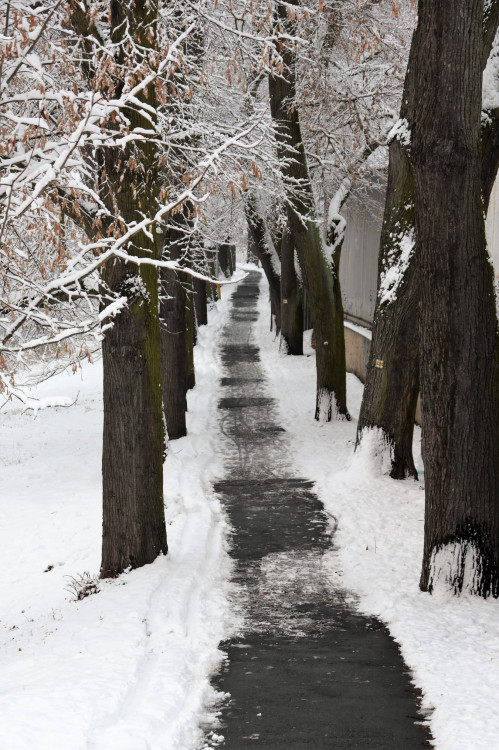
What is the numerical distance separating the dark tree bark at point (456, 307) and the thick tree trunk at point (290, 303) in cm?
1742

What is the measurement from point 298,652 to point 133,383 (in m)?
2.89

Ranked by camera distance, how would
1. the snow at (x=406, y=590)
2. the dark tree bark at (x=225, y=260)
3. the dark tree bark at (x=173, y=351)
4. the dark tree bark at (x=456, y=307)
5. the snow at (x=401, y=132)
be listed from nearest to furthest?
the snow at (x=406, y=590) → the dark tree bark at (x=456, y=307) → the snow at (x=401, y=132) → the dark tree bark at (x=173, y=351) → the dark tree bark at (x=225, y=260)

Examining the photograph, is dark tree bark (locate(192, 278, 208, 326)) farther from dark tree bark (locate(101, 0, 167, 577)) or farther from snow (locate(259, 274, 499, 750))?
dark tree bark (locate(101, 0, 167, 577))

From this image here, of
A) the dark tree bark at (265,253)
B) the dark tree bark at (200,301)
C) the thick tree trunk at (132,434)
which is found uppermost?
the dark tree bark at (265,253)

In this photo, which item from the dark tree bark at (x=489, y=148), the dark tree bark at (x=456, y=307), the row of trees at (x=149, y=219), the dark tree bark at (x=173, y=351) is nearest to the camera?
the row of trees at (x=149, y=219)

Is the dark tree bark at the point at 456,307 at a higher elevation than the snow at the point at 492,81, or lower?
lower

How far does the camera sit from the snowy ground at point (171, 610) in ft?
17.0

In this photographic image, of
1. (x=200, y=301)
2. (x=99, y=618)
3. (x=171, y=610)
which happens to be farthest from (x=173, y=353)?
(x=200, y=301)

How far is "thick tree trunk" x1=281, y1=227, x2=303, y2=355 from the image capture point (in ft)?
81.5

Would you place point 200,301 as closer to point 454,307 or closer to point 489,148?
point 489,148

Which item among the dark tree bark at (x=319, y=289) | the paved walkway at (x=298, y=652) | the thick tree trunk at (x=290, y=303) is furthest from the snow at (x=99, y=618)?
the thick tree trunk at (x=290, y=303)

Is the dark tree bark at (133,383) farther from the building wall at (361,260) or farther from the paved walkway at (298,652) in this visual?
the building wall at (361,260)

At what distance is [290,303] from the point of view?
2495cm

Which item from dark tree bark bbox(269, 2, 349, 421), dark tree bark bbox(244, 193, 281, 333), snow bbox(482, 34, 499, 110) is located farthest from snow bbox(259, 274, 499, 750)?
dark tree bark bbox(244, 193, 281, 333)
